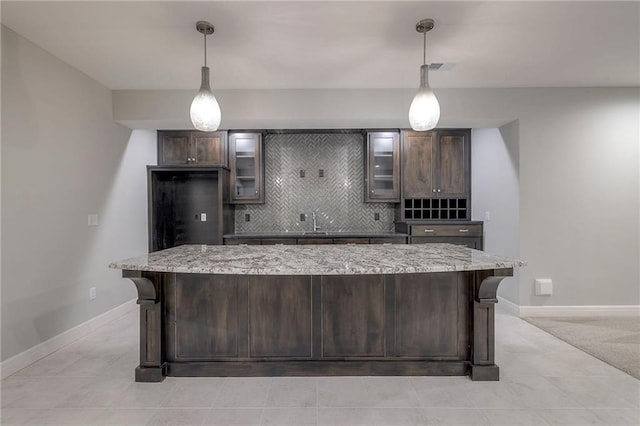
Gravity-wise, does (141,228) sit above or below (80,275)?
above

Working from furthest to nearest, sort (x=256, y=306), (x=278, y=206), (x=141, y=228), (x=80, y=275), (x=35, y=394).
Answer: (x=278, y=206), (x=141, y=228), (x=80, y=275), (x=256, y=306), (x=35, y=394)

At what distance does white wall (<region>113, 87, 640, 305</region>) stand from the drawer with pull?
0.62 metres

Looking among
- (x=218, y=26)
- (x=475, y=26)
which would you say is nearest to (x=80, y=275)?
(x=218, y=26)

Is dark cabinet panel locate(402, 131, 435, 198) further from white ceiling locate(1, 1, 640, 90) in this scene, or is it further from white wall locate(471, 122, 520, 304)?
white ceiling locate(1, 1, 640, 90)

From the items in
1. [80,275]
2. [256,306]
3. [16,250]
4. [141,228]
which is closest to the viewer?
[256,306]

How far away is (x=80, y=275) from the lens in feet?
10.5

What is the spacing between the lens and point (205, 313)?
233cm

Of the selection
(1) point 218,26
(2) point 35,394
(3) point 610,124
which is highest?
(1) point 218,26

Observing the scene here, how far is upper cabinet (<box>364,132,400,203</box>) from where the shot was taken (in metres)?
4.47

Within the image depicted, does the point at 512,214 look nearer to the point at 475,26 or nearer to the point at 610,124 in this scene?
the point at 610,124

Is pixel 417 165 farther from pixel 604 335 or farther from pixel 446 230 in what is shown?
pixel 604 335

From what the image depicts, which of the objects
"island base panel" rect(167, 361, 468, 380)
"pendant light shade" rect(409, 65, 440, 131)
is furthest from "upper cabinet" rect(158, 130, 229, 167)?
"pendant light shade" rect(409, 65, 440, 131)

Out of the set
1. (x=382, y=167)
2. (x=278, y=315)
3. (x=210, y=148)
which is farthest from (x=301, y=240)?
(x=278, y=315)

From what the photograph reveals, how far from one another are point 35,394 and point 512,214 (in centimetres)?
463
